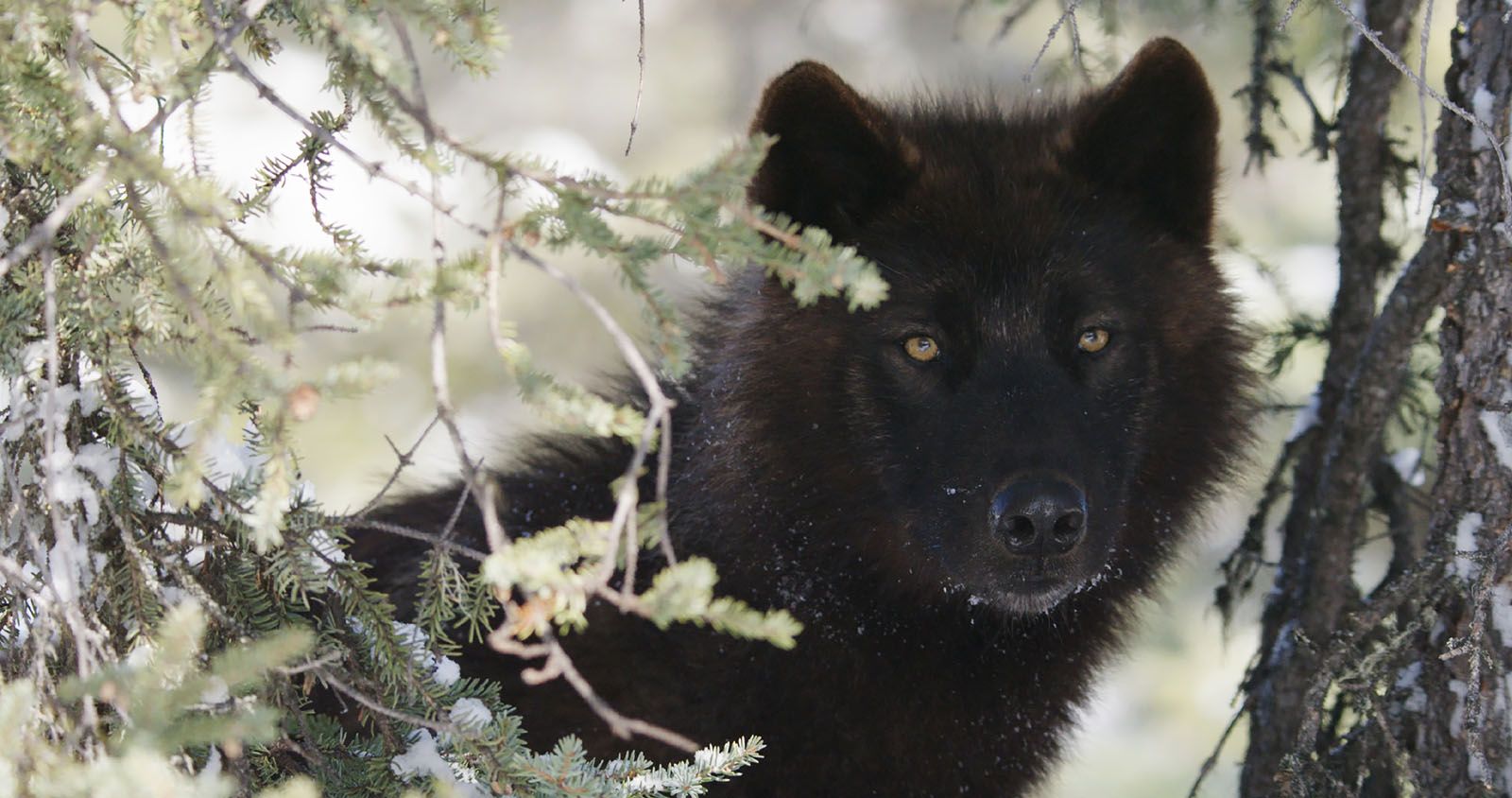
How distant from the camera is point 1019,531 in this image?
10.2ft

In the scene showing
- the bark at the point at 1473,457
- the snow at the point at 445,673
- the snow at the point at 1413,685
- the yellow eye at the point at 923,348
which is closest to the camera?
the snow at the point at 445,673

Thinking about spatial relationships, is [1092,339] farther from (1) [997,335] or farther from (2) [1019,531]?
(2) [1019,531]

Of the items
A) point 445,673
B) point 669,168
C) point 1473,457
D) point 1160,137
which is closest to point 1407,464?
point 1473,457

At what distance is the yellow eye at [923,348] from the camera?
3521mm

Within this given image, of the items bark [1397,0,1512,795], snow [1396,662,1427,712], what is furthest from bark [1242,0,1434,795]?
bark [1397,0,1512,795]

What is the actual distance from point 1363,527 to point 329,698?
3.28 m

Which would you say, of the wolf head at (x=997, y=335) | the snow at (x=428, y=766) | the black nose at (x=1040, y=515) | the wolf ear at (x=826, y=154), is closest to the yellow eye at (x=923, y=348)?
the wolf head at (x=997, y=335)

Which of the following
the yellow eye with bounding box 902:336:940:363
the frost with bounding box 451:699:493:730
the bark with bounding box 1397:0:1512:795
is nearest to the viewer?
the frost with bounding box 451:699:493:730

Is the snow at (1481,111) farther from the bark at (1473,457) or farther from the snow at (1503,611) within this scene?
the snow at (1503,611)

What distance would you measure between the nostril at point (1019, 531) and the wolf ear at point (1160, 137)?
1253 mm

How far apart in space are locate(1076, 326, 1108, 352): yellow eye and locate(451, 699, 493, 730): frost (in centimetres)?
189

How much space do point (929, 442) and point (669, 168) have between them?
1291 cm

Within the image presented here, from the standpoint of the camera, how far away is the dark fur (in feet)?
11.3

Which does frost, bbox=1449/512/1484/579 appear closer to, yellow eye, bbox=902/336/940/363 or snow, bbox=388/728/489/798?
yellow eye, bbox=902/336/940/363
